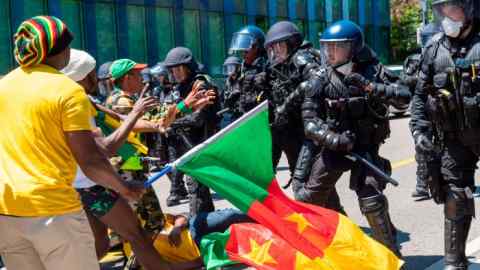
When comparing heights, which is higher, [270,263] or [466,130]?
[466,130]

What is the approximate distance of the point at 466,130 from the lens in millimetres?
4613

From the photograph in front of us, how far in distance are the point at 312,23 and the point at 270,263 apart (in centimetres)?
2653

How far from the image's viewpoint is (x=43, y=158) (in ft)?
10.3

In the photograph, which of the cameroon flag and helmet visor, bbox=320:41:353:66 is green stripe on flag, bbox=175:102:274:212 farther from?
helmet visor, bbox=320:41:353:66

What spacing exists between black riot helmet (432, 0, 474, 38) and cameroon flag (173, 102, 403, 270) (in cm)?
129

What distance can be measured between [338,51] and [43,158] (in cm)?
257

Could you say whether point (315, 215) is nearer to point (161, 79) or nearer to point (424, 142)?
point (424, 142)

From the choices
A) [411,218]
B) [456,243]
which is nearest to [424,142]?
[456,243]

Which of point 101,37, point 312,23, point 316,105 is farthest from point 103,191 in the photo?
point 312,23

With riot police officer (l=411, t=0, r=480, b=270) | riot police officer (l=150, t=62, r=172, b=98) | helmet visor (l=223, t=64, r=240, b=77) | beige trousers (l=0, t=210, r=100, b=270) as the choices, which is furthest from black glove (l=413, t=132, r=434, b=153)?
helmet visor (l=223, t=64, r=240, b=77)

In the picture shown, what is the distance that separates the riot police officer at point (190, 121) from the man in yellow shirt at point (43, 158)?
3.47 meters

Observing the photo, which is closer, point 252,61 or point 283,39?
point 283,39

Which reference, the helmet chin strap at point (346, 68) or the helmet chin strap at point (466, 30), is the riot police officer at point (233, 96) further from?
the helmet chin strap at point (466, 30)

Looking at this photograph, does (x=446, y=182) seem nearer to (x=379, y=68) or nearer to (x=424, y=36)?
(x=379, y=68)
